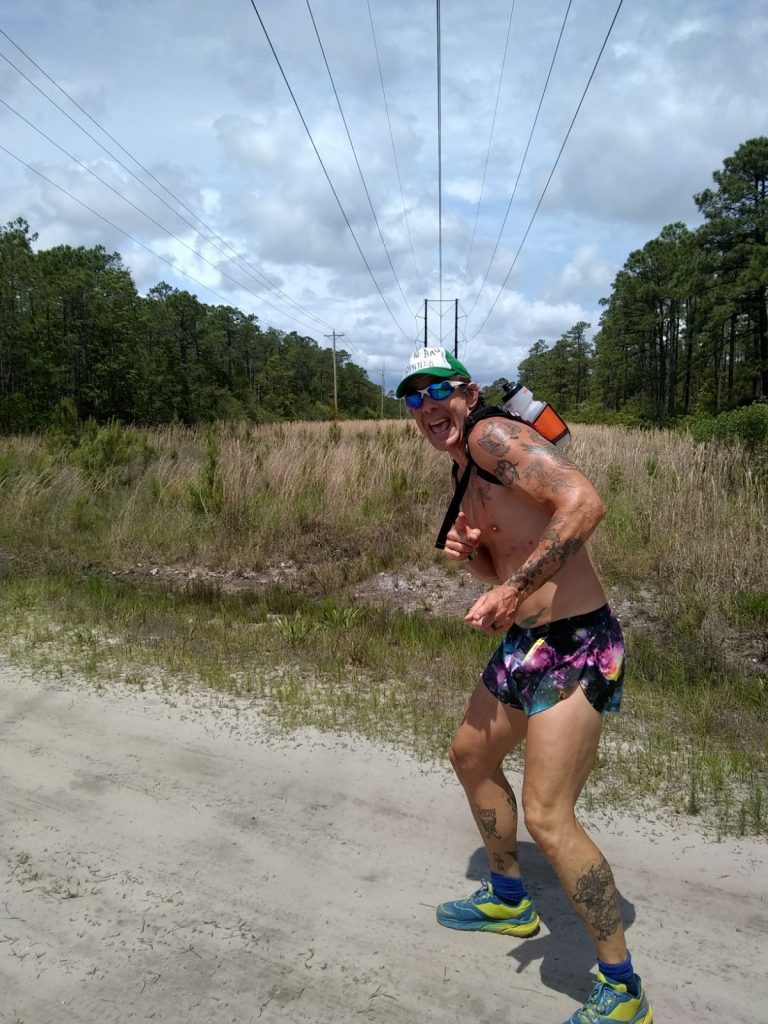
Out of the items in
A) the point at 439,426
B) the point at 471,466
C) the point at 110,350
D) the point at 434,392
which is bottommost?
the point at 471,466

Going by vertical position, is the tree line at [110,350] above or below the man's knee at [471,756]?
above

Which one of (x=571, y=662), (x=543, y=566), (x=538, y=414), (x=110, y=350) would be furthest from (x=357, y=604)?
(x=110, y=350)

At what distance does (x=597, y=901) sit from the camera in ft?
6.61

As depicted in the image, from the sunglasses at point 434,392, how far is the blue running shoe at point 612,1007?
1.67m

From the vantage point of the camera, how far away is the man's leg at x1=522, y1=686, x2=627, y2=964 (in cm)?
203

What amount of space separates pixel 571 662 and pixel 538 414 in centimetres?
74

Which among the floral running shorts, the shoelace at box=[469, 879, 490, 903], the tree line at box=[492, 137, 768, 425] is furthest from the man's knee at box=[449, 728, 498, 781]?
the tree line at box=[492, 137, 768, 425]

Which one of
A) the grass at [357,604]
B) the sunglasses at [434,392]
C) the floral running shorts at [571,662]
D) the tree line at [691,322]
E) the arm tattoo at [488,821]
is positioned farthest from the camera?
the tree line at [691,322]

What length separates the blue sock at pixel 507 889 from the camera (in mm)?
2506

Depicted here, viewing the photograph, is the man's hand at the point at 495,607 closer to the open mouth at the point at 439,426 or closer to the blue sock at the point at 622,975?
the open mouth at the point at 439,426

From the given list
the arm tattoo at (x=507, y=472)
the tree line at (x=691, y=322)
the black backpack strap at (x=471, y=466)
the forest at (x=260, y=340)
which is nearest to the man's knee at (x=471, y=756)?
the black backpack strap at (x=471, y=466)

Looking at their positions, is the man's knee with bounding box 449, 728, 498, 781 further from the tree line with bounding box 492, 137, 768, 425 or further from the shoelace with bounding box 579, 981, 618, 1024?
the tree line with bounding box 492, 137, 768, 425

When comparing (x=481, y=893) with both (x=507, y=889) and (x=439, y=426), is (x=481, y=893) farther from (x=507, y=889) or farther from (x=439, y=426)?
(x=439, y=426)

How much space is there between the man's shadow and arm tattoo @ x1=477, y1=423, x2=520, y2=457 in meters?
1.57
